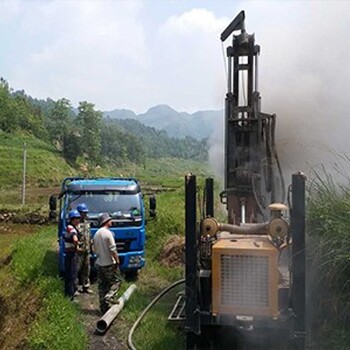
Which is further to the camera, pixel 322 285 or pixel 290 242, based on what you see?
pixel 322 285

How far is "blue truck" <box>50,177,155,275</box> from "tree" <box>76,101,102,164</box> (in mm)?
68256

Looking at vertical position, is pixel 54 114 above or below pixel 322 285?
above

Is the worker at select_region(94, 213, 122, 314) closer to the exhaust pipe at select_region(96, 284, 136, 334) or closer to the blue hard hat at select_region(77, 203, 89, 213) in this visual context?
the exhaust pipe at select_region(96, 284, 136, 334)

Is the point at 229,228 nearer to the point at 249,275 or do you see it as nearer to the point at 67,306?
the point at 249,275

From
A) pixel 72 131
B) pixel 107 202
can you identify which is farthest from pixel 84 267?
pixel 72 131

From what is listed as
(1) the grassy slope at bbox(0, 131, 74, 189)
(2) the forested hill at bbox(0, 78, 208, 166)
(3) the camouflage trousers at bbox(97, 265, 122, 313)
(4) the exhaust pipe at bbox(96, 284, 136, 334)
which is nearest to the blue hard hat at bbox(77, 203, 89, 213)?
(3) the camouflage trousers at bbox(97, 265, 122, 313)

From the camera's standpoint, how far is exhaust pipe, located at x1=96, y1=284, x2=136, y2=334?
775cm

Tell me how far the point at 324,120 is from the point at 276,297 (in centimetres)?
932

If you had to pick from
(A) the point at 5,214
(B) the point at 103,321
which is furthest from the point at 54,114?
(B) the point at 103,321

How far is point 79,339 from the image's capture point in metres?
7.29

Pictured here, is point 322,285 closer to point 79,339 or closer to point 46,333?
point 79,339

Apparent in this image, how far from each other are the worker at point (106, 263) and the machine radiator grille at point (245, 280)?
119 inches

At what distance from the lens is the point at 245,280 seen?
5715 millimetres

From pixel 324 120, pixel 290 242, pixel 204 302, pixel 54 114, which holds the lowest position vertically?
pixel 204 302
